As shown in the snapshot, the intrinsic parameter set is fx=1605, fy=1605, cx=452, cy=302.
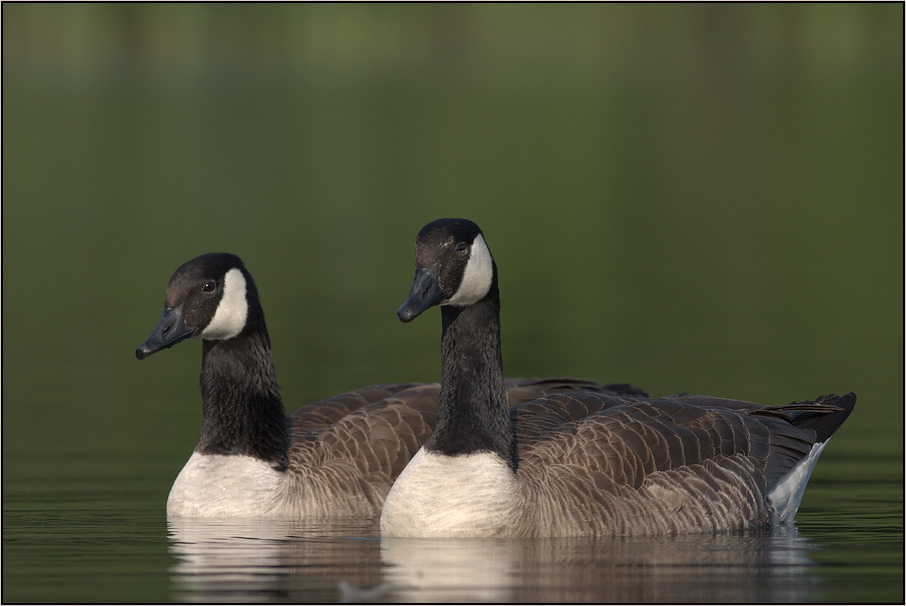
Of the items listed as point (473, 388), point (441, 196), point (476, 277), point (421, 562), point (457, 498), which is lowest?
point (421, 562)

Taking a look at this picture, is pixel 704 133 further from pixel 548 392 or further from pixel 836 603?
pixel 836 603

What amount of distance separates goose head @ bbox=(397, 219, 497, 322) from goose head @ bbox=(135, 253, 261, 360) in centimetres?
260

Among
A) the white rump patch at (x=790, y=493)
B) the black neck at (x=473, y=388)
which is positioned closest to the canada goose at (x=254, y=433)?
the black neck at (x=473, y=388)

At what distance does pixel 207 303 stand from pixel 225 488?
1418 mm

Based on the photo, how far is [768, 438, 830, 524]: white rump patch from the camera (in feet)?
36.8

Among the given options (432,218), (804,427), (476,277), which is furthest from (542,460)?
(432,218)

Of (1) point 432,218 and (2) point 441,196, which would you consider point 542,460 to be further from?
(2) point 441,196

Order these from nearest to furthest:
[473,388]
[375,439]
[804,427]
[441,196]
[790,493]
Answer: [473,388] → [790,493] → [804,427] → [375,439] → [441,196]

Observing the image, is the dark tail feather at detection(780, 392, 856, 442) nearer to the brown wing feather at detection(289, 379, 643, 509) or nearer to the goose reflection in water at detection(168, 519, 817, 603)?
the goose reflection in water at detection(168, 519, 817, 603)

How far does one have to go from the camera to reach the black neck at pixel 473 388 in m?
10.3

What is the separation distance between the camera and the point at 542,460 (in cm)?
1062

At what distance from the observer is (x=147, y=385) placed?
18.6 m

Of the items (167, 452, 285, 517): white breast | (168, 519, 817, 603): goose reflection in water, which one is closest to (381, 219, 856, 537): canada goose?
(168, 519, 817, 603): goose reflection in water

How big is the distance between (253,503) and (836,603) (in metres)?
5.13
